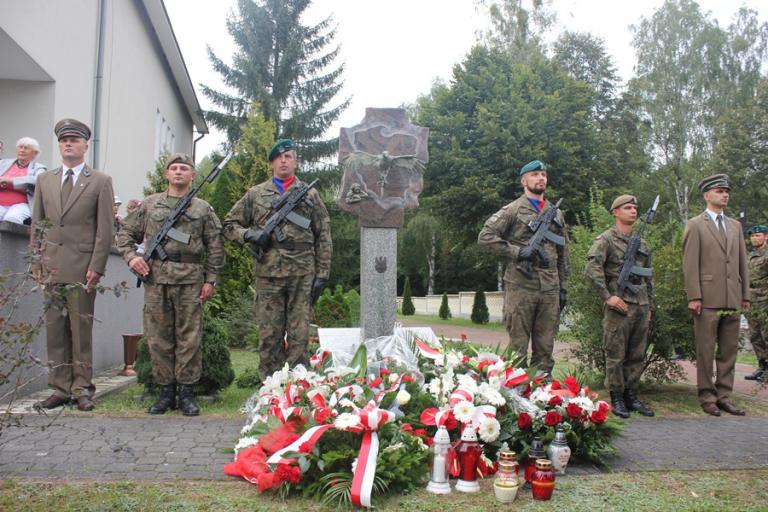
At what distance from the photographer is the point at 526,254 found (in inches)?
240

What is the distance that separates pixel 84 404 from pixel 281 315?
1.89m

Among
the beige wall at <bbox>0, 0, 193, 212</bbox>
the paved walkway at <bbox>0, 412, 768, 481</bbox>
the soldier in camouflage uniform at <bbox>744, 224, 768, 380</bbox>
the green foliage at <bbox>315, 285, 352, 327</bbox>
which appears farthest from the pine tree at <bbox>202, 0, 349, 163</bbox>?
the paved walkway at <bbox>0, 412, 768, 481</bbox>

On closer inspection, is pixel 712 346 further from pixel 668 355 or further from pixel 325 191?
pixel 325 191

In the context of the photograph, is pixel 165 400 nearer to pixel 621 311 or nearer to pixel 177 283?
pixel 177 283

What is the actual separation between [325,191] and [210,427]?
982 inches

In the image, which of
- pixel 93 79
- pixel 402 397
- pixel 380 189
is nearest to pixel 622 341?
pixel 380 189

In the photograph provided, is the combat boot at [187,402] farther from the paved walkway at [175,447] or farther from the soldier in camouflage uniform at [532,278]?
the soldier in camouflage uniform at [532,278]

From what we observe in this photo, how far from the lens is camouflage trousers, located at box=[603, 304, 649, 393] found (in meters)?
6.40

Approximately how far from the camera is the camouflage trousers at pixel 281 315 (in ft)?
19.8

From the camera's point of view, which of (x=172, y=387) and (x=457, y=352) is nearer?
(x=457, y=352)

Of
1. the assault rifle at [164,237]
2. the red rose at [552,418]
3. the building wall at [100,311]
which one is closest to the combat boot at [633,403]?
the red rose at [552,418]

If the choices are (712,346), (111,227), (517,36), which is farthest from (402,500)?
Answer: (517,36)

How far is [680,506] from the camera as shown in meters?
3.76

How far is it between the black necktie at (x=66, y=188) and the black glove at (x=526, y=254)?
4.12 meters
